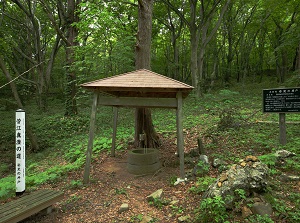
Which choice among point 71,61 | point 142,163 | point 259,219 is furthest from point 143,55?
point 71,61

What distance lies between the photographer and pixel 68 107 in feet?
40.6

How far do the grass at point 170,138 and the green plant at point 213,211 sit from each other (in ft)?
0.05

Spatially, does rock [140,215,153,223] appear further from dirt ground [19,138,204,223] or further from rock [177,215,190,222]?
rock [177,215,190,222]

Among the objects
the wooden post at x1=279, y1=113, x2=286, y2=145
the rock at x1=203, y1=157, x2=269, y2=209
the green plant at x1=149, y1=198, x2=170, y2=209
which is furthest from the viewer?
the wooden post at x1=279, y1=113, x2=286, y2=145

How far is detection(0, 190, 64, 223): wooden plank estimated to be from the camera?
3.08 metres

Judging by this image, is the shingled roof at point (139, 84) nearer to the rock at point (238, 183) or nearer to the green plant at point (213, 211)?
the rock at point (238, 183)

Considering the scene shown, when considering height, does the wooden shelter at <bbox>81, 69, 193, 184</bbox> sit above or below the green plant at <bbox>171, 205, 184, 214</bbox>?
above

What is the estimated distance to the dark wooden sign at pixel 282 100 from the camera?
573 centimetres

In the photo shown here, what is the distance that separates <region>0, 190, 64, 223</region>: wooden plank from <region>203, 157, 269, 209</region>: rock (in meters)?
2.88

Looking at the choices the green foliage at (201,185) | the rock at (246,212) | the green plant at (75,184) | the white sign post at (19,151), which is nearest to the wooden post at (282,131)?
the green foliage at (201,185)

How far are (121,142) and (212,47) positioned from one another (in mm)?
21159

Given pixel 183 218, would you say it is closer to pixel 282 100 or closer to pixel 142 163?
pixel 142 163

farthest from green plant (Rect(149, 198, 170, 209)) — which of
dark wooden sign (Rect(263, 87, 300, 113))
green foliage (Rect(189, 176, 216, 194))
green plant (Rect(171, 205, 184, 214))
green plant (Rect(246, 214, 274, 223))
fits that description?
dark wooden sign (Rect(263, 87, 300, 113))

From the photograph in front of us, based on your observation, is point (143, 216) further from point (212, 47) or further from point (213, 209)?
point (212, 47)
